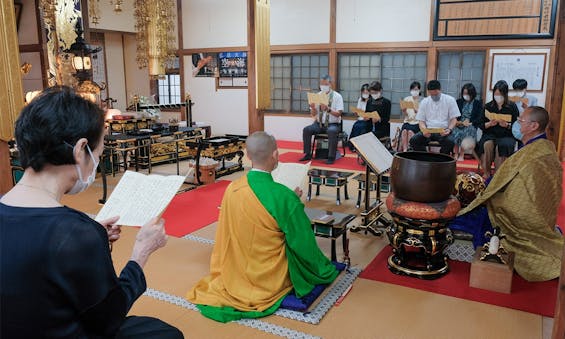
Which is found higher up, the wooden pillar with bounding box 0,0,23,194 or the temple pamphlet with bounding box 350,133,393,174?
the wooden pillar with bounding box 0,0,23,194

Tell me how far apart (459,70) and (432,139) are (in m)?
2.31

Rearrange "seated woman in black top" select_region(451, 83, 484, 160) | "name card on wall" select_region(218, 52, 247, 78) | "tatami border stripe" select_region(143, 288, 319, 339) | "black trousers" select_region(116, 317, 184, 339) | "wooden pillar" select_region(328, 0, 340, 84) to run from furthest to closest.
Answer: "name card on wall" select_region(218, 52, 247, 78), "wooden pillar" select_region(328, 0, 340, 84), "seated woman in black top" select_region(451, 83, 484, 160), "tatami border stripe" select_region(143, 288, 319, 339), "black trousers" select_region(116, 317, 184, 339)

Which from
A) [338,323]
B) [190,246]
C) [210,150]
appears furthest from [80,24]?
[338,323]

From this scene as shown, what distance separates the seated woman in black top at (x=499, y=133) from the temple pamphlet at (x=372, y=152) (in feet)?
8.31

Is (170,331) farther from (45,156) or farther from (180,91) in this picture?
(180,91)

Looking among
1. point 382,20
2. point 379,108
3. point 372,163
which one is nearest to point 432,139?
point 379,108

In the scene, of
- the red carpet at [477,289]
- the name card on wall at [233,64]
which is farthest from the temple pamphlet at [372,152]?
the name card on wall at [233,64]

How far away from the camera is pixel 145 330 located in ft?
5.50

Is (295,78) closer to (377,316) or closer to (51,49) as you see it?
(51,49)

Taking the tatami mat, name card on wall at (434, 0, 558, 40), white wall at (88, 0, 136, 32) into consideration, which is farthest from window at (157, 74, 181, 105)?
the tatami mat

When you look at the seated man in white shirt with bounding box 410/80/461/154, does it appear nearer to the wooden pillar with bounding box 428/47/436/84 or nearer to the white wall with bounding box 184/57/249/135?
the wooden pillar with bounding box 428/47/436/84

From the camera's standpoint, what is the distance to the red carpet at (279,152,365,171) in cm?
741

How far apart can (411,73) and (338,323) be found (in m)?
7.16

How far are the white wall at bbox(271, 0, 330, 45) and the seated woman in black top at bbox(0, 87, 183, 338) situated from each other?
886 centimetres
